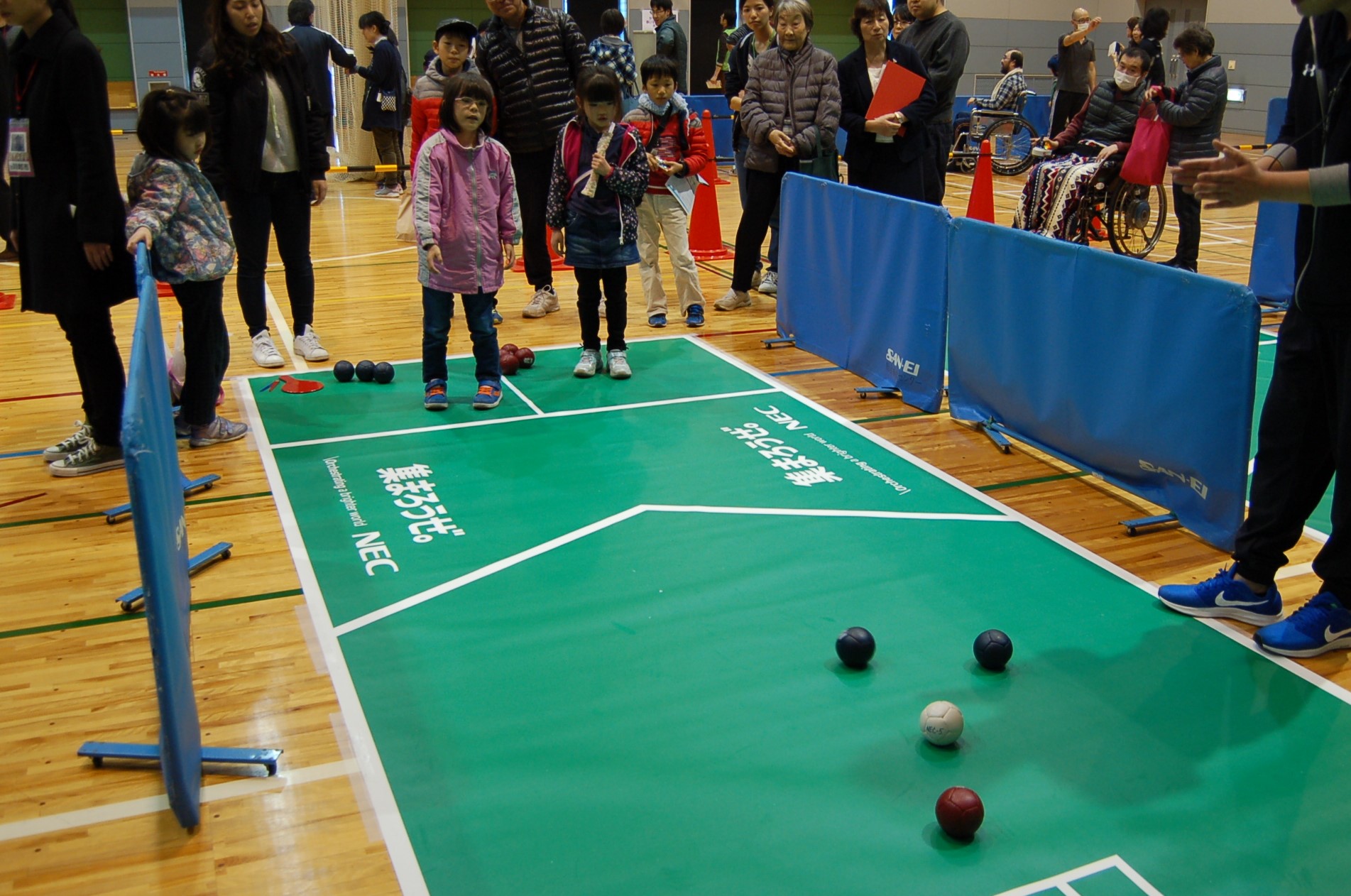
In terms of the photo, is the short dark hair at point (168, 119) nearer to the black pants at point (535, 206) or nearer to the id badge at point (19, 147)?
the id badge at point (19, 147)

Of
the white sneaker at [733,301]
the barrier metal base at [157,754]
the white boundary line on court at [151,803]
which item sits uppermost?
the white sneaker at [733,301]

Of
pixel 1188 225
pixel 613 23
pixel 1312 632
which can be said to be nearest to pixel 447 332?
pixel 1312 632

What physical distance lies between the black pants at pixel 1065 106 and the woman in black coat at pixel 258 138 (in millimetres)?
10998

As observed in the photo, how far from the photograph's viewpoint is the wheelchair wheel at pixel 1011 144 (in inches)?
587

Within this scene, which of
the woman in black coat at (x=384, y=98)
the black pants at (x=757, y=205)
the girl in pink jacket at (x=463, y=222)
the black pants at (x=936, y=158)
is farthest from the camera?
the woman in black coat at (x=384, y=98)

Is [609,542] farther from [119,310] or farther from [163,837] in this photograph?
[119,310]

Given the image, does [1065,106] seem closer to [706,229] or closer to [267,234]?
[706,229]

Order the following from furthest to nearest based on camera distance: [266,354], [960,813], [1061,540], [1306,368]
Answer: [266,354], [1061,540], [1306,368], [960,813]

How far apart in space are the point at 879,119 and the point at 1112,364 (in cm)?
266

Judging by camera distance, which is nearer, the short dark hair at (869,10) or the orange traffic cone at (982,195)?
the short dark hair at (869,10)

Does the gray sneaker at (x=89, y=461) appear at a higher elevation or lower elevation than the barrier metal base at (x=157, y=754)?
higher

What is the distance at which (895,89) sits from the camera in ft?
21.3

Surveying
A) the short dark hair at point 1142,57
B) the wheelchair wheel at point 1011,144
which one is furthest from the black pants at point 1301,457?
the wheelchair wheel at point 1011,144

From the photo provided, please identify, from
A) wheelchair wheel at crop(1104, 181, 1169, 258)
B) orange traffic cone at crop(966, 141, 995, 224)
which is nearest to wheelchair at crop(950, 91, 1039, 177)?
orange traffic cone at crop(966, 141, 995, 224)
